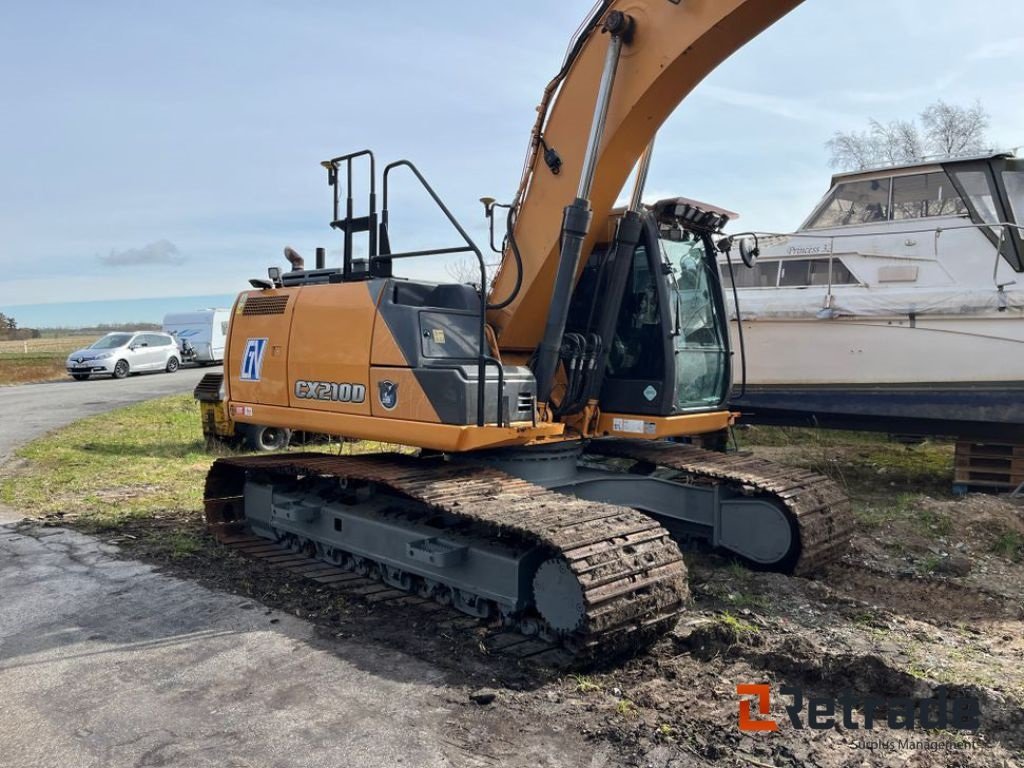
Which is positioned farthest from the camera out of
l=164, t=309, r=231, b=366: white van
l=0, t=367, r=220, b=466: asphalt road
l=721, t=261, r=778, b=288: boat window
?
l=164, t=309, r=231, b=366: white van

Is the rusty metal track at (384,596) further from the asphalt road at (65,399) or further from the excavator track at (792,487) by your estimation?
the asphalt road at (65,399)

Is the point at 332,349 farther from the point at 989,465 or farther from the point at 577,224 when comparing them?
the point at 989,465

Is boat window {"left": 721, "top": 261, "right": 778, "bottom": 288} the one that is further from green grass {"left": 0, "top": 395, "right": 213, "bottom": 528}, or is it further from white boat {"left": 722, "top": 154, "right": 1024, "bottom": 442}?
green grass {"left": 0, "top": 395, "right": 213, "bottom": 528}

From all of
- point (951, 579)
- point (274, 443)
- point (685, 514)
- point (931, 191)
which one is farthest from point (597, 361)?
point (274, 443)

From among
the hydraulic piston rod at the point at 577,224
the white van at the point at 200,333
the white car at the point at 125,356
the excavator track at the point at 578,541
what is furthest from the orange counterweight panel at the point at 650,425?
the white van at the point at 200,333

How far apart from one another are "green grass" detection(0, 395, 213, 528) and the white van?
1528 cm

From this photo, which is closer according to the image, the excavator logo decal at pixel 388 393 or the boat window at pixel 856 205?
the excavator logo decal at pixel 388 393

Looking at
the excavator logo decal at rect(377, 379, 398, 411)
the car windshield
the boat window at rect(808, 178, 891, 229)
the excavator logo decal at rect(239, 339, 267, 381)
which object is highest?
the boat window at rect(808, 178, 891, 229)

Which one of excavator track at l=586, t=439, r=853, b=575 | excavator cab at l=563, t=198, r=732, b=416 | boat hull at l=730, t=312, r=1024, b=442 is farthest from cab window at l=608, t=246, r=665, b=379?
boat hull at l=730, t=312, r=1024, b=442

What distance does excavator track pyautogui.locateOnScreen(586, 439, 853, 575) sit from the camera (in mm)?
5566

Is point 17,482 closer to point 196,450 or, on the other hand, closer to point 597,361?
point 196,450

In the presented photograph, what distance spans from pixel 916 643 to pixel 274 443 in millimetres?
9301

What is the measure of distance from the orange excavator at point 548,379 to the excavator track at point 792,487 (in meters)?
0.02

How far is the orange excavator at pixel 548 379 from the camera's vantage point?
16.0 feet
